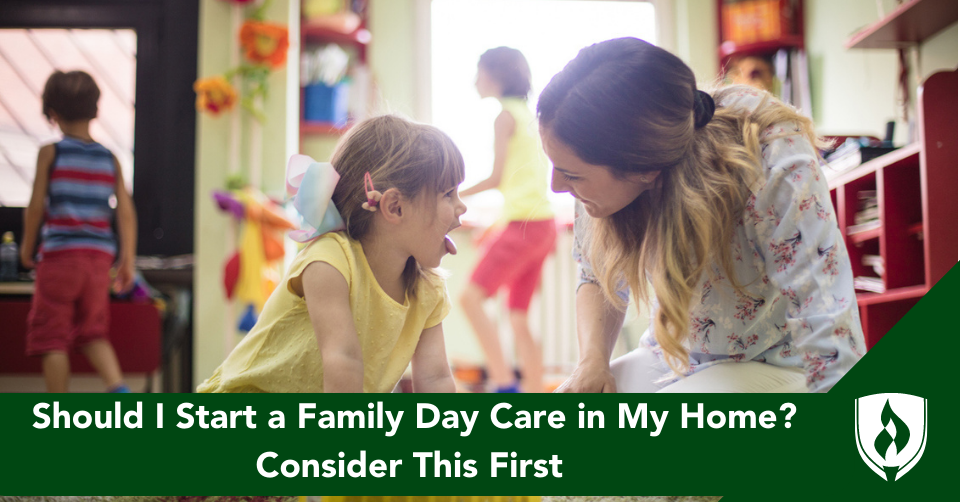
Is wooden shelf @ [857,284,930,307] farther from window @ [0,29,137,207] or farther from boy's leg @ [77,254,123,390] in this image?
window @ [0,29,137,207]

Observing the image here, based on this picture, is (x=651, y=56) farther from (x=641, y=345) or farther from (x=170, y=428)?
(x=170, y=428)

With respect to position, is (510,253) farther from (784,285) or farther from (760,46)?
(760,46)

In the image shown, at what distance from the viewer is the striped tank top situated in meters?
2.03

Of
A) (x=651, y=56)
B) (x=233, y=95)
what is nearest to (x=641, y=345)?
(x=651, y=56)

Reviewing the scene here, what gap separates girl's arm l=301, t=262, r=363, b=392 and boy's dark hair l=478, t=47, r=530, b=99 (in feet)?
5.08

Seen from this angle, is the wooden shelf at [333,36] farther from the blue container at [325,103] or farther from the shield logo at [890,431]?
the shield logo at [890,431]

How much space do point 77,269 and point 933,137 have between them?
2238mm

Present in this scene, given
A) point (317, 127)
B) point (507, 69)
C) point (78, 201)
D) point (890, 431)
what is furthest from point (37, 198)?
point (890, 431)

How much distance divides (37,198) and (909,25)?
101 inches

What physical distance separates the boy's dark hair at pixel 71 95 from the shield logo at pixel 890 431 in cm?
219

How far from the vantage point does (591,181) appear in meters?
0.86

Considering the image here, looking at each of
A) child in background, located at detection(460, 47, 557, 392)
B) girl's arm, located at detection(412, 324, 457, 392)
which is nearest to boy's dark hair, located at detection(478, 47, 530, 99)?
child in background, located at detection(460, 47, 557, 392)

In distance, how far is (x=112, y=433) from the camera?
2.10 feet

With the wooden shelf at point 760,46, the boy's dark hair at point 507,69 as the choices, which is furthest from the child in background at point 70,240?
the wooden shelf at point 760,46
